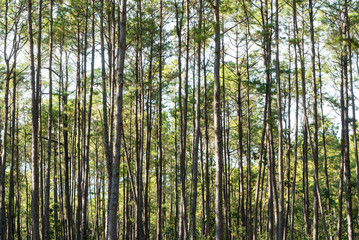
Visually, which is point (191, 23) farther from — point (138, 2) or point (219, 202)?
point (219, 202)

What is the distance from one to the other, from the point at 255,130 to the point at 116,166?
1682cm

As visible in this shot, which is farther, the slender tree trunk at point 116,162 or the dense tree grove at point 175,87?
the dense tree grove at point 175,87

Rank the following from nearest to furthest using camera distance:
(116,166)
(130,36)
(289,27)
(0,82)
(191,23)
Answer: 1. (116,166)
2. (130,36)
3. (191,23)
4. (289,27)
5. (0,82)

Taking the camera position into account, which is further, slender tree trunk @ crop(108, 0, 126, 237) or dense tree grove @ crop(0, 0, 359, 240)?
dense tree grove @ crop(0, 0, 359, 240)

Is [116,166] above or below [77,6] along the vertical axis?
below

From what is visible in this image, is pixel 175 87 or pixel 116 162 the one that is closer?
pixel 116 162

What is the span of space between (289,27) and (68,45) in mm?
10422

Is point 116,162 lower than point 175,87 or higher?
lower

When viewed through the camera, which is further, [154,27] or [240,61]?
[240,61]

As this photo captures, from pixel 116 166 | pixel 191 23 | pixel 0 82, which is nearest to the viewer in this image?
pixel 116 166

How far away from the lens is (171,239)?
24.2 m

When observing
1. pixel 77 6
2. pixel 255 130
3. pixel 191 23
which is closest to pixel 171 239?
pixel 255 130

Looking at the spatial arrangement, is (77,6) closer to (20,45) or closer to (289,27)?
(20,45)

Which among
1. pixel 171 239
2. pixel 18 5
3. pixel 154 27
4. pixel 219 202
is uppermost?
pixel 18 5
